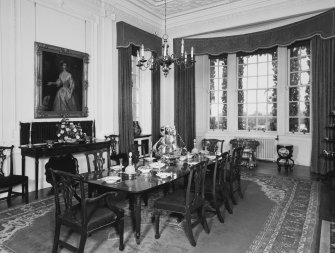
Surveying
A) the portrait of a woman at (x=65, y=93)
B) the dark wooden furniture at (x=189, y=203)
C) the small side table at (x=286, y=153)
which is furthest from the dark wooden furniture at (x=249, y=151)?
the portrait of a woman at (x=65, y=93)

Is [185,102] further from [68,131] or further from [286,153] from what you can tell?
[68,131]

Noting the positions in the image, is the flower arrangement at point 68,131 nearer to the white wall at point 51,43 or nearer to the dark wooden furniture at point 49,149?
the dark wooden furniture at point 49,149

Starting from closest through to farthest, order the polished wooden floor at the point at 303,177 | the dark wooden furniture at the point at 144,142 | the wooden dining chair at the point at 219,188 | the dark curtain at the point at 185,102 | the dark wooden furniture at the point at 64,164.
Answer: the wooden dining chair at the point at 219,188 < the polished wooden floor at the point at 303,177 < the dark wooden furniture at the point at 64,164 < the dark wooden furniture at the point at 144,142 < the dark curtain at the point at 185,102

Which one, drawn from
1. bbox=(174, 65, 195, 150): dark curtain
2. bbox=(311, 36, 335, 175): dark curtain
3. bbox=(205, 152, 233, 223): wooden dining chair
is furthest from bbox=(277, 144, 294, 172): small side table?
bbox=(205, 152, 233, 223): wooden dining chair

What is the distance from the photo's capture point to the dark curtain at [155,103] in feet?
26.5

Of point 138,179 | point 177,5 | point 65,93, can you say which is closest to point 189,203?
point 138,179

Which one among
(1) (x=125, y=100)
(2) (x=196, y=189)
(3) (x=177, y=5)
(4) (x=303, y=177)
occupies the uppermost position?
(3) (x=177, y=5)

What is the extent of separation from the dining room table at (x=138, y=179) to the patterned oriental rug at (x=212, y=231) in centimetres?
33

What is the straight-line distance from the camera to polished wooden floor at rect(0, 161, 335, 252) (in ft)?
13.6

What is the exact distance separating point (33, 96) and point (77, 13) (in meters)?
2.03

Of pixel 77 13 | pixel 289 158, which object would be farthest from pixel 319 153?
pixel 77 13

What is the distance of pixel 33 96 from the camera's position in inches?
208

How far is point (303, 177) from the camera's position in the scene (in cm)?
620

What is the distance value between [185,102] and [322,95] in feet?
11.6
